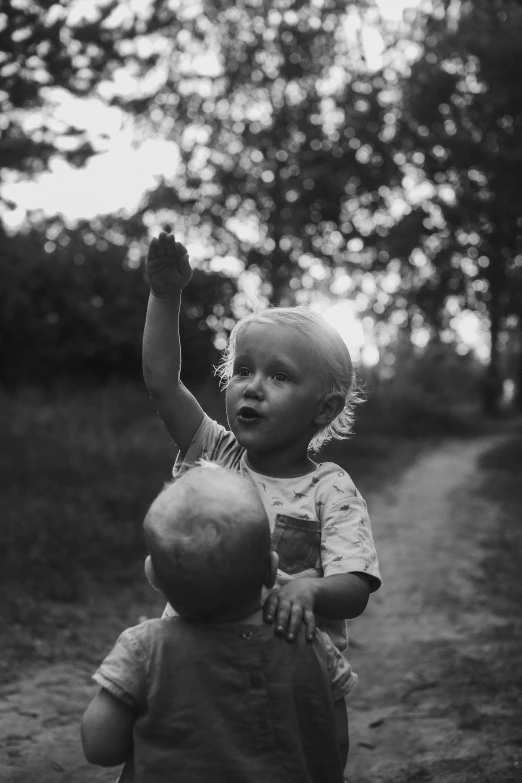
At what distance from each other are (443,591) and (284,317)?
169 inches

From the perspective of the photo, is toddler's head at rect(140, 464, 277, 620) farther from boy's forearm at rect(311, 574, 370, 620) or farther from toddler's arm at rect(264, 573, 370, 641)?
boy's forearm at rect(311, 574, 370, 620)

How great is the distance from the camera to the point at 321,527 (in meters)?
2.16

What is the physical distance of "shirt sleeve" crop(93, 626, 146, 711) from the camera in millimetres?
1642

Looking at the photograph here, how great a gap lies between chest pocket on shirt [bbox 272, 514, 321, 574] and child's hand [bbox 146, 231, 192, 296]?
0.67m

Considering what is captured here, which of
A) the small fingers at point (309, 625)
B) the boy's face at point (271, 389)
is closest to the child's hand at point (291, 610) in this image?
the small fingers at point (309, 625)

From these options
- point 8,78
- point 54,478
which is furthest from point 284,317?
point 54,478

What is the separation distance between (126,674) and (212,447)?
87 centimetres

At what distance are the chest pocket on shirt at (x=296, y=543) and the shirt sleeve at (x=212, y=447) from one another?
1.05 feet

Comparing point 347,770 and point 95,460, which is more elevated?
point 95,460

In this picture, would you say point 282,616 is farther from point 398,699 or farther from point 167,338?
point 398,699

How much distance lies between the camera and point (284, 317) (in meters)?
2.25

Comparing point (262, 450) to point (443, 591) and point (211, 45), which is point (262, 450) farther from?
point (211, 45)

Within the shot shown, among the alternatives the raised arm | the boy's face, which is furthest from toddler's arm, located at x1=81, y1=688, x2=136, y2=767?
the raised arm

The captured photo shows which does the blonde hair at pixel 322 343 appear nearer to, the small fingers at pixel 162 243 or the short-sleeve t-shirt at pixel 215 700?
the small fingers at pixel 162 243
